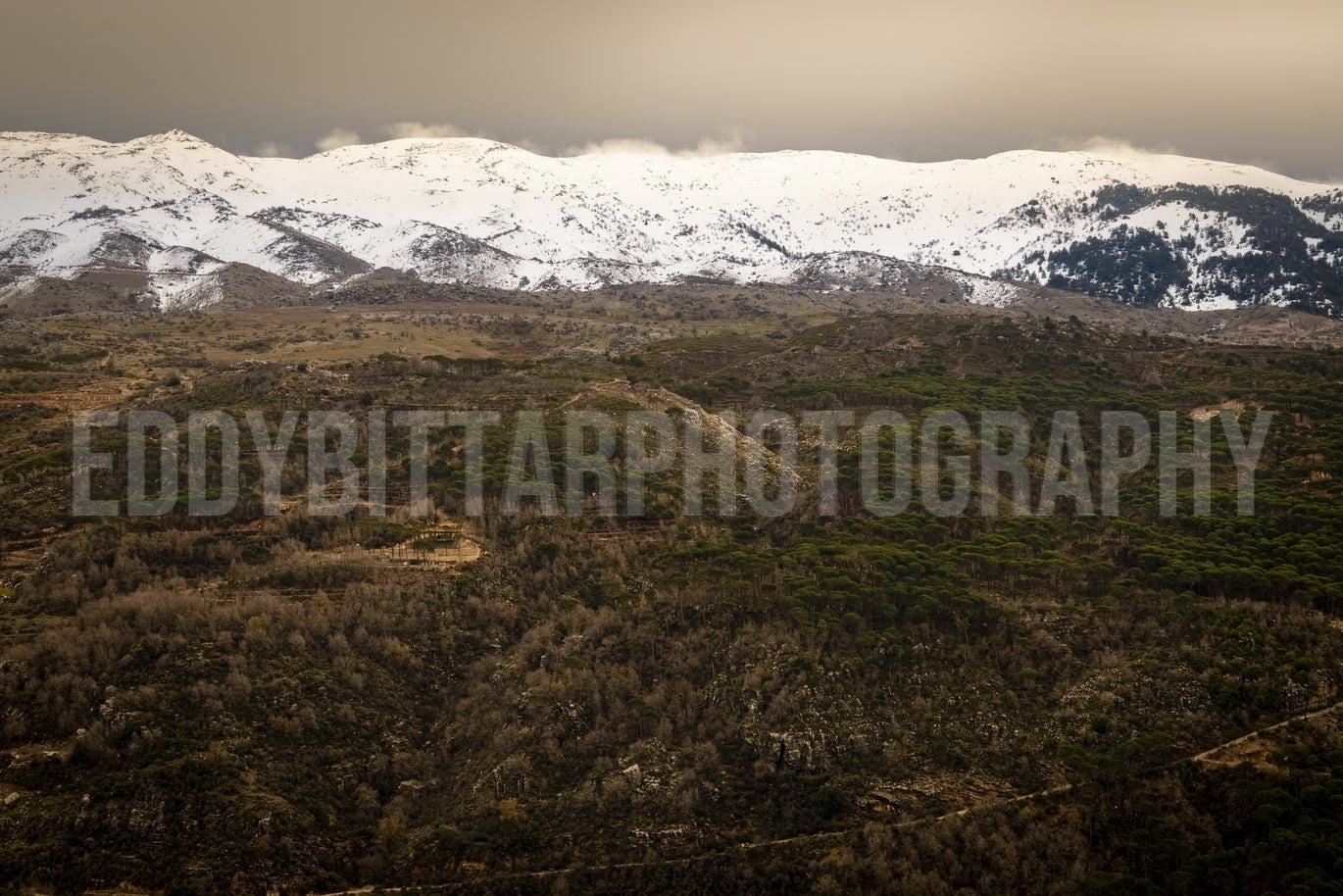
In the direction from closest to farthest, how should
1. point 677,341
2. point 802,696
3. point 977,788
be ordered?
point 977,788
point 802,696
point 677,341

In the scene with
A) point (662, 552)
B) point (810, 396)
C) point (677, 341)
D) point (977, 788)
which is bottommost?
point (977, 788)

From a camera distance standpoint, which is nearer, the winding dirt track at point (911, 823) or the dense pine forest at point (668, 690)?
the dense pine forest at point (668, 690)

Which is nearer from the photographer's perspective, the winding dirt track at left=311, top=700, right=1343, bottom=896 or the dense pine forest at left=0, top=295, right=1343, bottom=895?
the dense pine forest at left=0, top=295, right=1343, bottom=895

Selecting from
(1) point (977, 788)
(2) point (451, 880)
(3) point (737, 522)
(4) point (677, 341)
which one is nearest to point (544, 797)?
(2) point (451, 880)

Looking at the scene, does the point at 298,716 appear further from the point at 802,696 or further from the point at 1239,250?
the point at 1239,250

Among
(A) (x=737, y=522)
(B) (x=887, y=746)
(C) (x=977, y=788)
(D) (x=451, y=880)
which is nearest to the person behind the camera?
(D) (x=451, y=880)

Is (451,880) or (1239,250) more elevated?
(1239,250)

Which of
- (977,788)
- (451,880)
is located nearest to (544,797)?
(451,880)

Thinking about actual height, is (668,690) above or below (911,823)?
above

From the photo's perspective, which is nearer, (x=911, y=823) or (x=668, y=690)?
(x=911, y=823)

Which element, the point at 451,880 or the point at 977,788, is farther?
the point at 977,788
